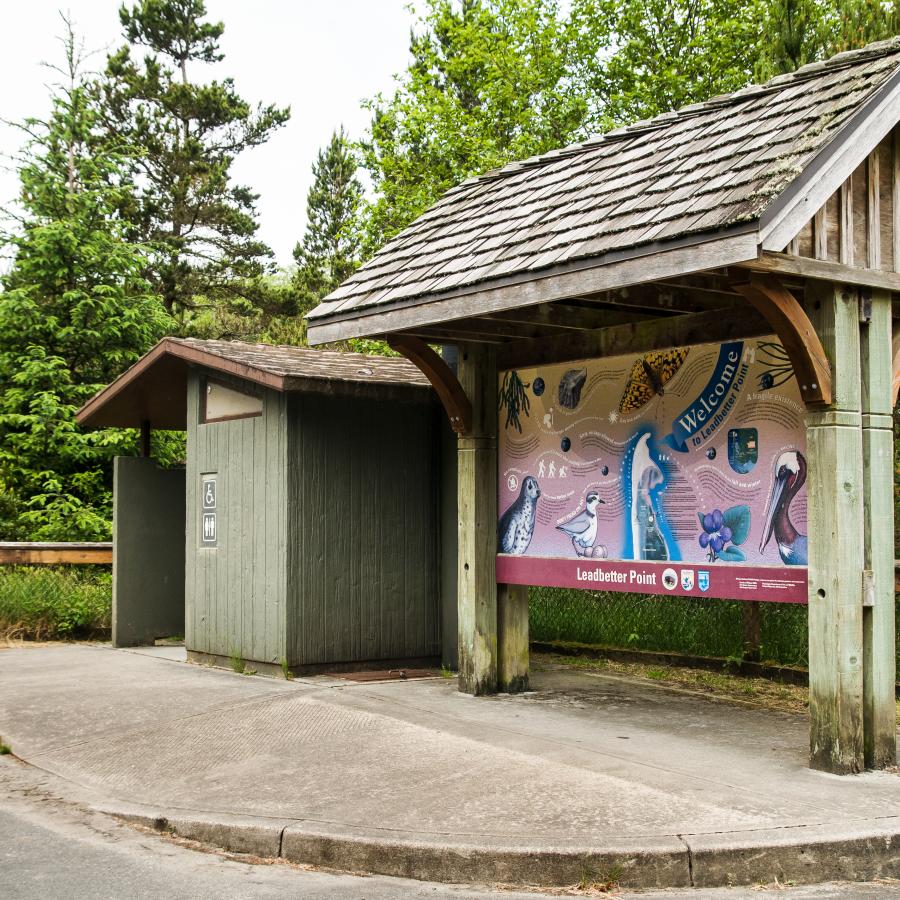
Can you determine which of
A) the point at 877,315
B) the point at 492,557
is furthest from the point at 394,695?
the point at 877,315

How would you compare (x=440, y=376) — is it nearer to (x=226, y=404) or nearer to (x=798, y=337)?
(x=226, y=404)

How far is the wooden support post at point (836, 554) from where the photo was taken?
652 cm

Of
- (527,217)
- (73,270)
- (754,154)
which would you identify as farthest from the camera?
(73,270)

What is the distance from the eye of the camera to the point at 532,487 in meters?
9.12

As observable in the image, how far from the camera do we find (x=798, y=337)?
6.48 meters

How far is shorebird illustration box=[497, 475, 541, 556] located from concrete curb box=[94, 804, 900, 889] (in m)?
3.97

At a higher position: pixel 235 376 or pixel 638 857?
pixel 235 376

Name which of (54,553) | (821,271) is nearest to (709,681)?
(821,271)

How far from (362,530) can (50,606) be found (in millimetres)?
5278

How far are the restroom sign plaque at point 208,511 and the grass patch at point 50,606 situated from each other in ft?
10.4

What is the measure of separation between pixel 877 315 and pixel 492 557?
3717mm

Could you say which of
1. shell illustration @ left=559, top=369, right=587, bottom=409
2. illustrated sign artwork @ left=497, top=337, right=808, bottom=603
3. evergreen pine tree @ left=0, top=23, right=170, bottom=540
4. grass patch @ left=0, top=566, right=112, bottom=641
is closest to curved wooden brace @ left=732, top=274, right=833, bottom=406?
illustrated sign artwork @ left=497, top=337, right=808, bottom=603

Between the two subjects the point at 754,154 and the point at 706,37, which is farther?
the point at 706,37

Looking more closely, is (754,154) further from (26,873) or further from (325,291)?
(325,291)
